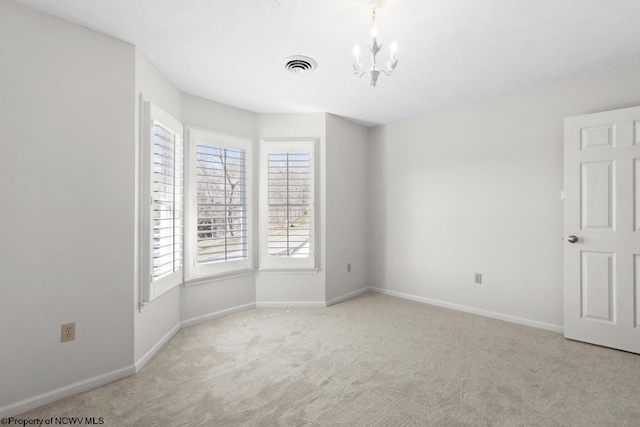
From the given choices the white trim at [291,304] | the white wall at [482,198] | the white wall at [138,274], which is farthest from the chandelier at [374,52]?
the white trim at [291,304]

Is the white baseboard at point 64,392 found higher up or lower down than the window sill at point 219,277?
lower down

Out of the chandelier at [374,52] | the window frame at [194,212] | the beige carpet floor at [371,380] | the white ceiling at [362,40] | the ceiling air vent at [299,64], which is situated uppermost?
the white ceiling at [362,40]

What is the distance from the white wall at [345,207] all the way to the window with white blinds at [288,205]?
0.27 m

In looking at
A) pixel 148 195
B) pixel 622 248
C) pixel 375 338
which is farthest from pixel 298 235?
pixel 622 248

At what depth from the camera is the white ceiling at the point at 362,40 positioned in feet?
6.66

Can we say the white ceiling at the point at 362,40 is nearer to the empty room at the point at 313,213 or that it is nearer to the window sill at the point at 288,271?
the empty room at the point at 313,213

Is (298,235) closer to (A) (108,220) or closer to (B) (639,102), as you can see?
(A) (108,220)

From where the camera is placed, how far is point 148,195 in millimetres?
2613

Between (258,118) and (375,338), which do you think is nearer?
(375,338)

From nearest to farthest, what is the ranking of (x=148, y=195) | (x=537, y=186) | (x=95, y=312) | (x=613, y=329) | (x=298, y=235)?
1. (x=95, y=312)
2. (x=148, y=195)
3. (x=613, y=329)
4. (x=537, y=186)
5. (x=298, y=235)

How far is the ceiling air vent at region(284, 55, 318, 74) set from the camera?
8.75 ft

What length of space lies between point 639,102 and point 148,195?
4369 mm

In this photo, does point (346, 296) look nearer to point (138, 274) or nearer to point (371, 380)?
point (371, 380)

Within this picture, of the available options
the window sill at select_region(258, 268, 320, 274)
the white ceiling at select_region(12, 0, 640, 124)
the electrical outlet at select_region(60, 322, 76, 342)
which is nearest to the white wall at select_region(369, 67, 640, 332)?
the white ceiling at select_region(12, 0, 640, 124)
